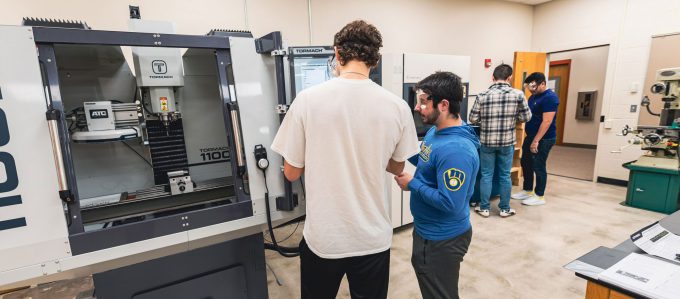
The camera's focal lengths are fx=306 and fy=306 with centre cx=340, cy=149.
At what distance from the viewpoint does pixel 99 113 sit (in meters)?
1.47

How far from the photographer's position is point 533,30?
17.7ft

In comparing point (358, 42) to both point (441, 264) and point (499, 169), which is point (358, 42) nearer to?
point (441, 264)

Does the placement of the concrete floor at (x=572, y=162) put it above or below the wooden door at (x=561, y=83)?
below

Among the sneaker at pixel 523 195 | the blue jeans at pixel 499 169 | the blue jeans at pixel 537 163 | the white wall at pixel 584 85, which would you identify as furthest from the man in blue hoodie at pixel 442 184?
the white wall at pixel 584 85

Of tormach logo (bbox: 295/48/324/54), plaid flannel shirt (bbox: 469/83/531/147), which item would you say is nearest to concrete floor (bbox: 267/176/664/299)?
plaid flannel shirt (bbox: 469/83/531/147)

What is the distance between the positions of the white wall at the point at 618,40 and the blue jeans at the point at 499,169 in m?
2.30

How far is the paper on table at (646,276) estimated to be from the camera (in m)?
0.85

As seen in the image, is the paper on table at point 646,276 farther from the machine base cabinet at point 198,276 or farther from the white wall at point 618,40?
the white wall at point 618,40

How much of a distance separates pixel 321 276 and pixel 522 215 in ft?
10.3

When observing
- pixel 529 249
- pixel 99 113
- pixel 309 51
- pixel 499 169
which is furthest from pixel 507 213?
pixel 99 113

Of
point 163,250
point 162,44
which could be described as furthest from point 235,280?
point 162,44

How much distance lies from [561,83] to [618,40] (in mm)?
3494

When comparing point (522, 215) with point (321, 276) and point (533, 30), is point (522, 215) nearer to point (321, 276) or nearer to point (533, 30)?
point (321, 276)

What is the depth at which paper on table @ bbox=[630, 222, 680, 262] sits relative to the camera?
1035mm
